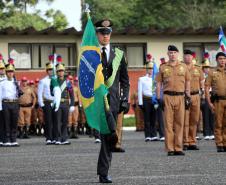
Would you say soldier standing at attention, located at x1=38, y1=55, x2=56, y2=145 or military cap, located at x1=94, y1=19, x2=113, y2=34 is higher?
military cap, located at x1=94, y1=19, x2=113, y2=34

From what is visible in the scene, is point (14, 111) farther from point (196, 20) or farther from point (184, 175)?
point (196, 20)

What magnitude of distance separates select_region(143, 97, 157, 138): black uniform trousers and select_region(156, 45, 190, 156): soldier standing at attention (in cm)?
663

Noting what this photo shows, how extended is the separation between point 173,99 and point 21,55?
22.5m

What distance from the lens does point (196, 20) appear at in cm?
7256

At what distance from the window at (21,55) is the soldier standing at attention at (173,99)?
2203cm

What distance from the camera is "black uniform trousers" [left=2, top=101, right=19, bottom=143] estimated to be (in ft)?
78.5

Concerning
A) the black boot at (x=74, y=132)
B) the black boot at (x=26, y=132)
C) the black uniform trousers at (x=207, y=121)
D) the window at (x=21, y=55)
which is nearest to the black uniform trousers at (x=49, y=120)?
the black uniform trousers at (x=207, y=121)

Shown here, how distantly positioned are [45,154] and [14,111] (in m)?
4.67

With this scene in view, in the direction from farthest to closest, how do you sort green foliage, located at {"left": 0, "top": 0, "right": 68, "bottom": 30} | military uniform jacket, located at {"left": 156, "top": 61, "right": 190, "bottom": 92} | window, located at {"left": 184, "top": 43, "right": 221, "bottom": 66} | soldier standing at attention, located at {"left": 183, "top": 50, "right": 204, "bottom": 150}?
green foliage, located at {"left": 0, "top": 0, "right": 68, "bottom": 30}
window, located at {"left": 184, "top": 43, "right": 221, "bottom": 66}
soldier standing at attention, located at {"left": 183, "top": 50, "right": 204, "bottom": 150}
military uniform jacket, located at {"left": 156, "top": 61, "right": 190, "bottom": 92}

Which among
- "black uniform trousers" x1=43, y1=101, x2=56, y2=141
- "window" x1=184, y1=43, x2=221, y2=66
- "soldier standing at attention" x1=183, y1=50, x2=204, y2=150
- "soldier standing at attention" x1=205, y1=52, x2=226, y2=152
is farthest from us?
"window" x1=184, y1=43, x2=221, y2=66

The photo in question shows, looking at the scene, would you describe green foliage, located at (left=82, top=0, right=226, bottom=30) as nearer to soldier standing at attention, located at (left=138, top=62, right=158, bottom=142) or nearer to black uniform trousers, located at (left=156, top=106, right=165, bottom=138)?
soldier standing at attention, located at (left=138, top=62, right=158, bottom=142)

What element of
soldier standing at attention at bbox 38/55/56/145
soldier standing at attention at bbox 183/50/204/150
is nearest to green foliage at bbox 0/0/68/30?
soldier standing at attention at bbox 38/55/56/145

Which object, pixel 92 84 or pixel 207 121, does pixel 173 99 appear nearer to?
pixel 92 84

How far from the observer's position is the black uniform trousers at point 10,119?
2392 centimetres
